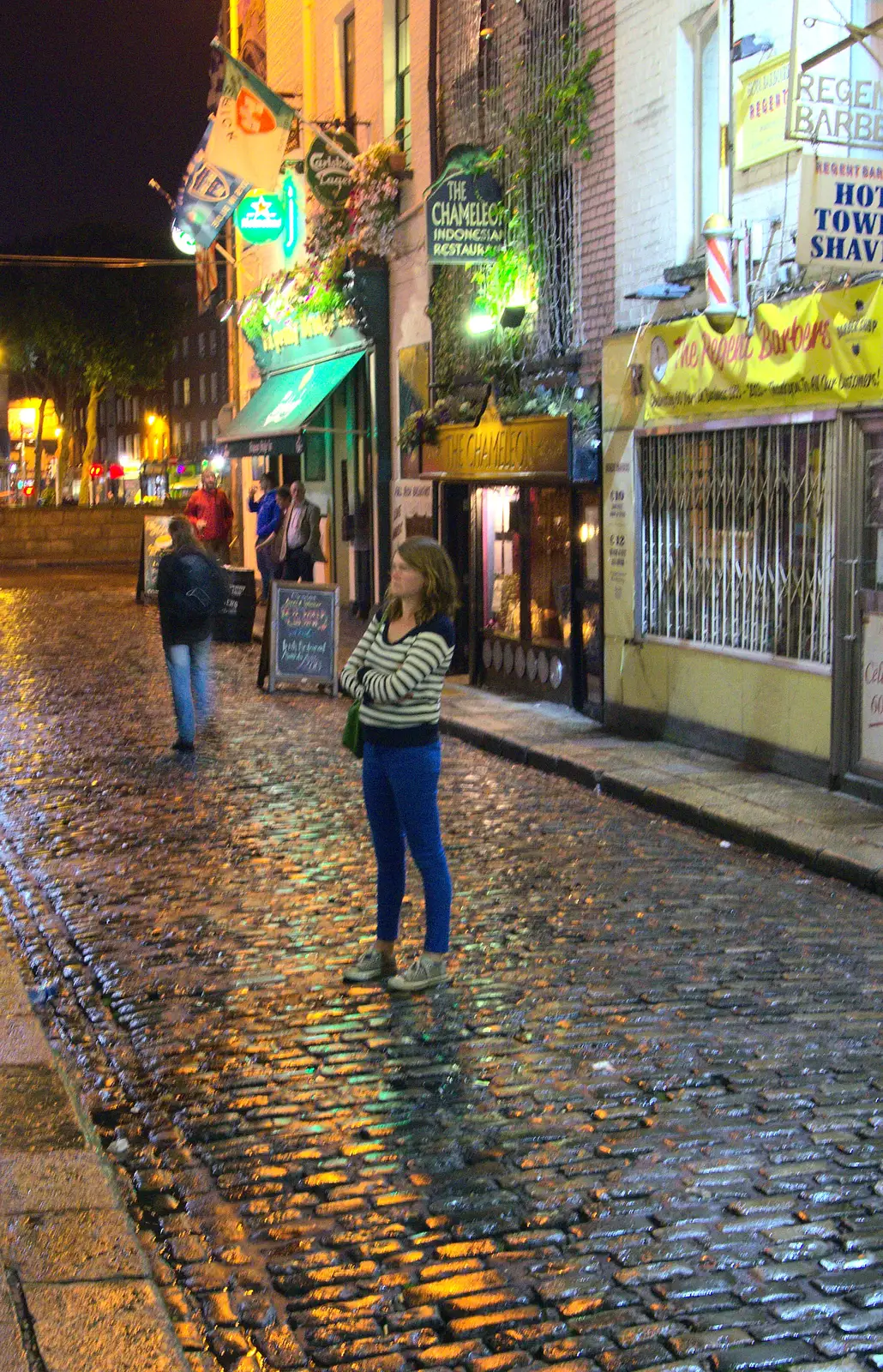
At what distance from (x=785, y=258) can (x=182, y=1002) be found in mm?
6783

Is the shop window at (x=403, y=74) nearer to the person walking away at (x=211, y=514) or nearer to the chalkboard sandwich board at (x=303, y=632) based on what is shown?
the person walking away at (x=211, y=514)

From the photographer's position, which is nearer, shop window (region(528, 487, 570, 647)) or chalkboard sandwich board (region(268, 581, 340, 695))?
shop window (region(528, 487, 570, 647))

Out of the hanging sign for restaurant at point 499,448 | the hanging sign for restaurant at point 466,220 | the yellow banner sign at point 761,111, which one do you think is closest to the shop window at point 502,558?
the hanging sign for restaurant at point 499,448

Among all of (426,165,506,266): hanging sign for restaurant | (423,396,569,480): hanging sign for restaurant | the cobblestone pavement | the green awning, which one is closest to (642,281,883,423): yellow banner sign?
(423,396,569,480): hanging sign for restaurant

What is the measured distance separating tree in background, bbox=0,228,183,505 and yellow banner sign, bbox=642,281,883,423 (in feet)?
173

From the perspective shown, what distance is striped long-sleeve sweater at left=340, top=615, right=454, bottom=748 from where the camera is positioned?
614 centimetres

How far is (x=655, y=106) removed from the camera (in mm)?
12562

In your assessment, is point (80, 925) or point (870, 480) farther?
point (870, 480)

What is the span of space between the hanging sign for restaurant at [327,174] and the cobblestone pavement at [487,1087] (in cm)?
1301

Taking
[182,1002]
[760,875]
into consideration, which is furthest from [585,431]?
[182,1002]

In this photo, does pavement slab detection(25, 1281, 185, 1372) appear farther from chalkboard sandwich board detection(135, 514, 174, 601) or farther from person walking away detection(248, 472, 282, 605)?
chalkboard sandwich board detection(135, 514, 174, 601)

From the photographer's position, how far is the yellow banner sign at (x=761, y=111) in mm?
10422

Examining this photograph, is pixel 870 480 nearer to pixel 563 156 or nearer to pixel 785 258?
pixel 785 258

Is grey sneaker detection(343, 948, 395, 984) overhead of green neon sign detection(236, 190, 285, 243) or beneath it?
beneath
